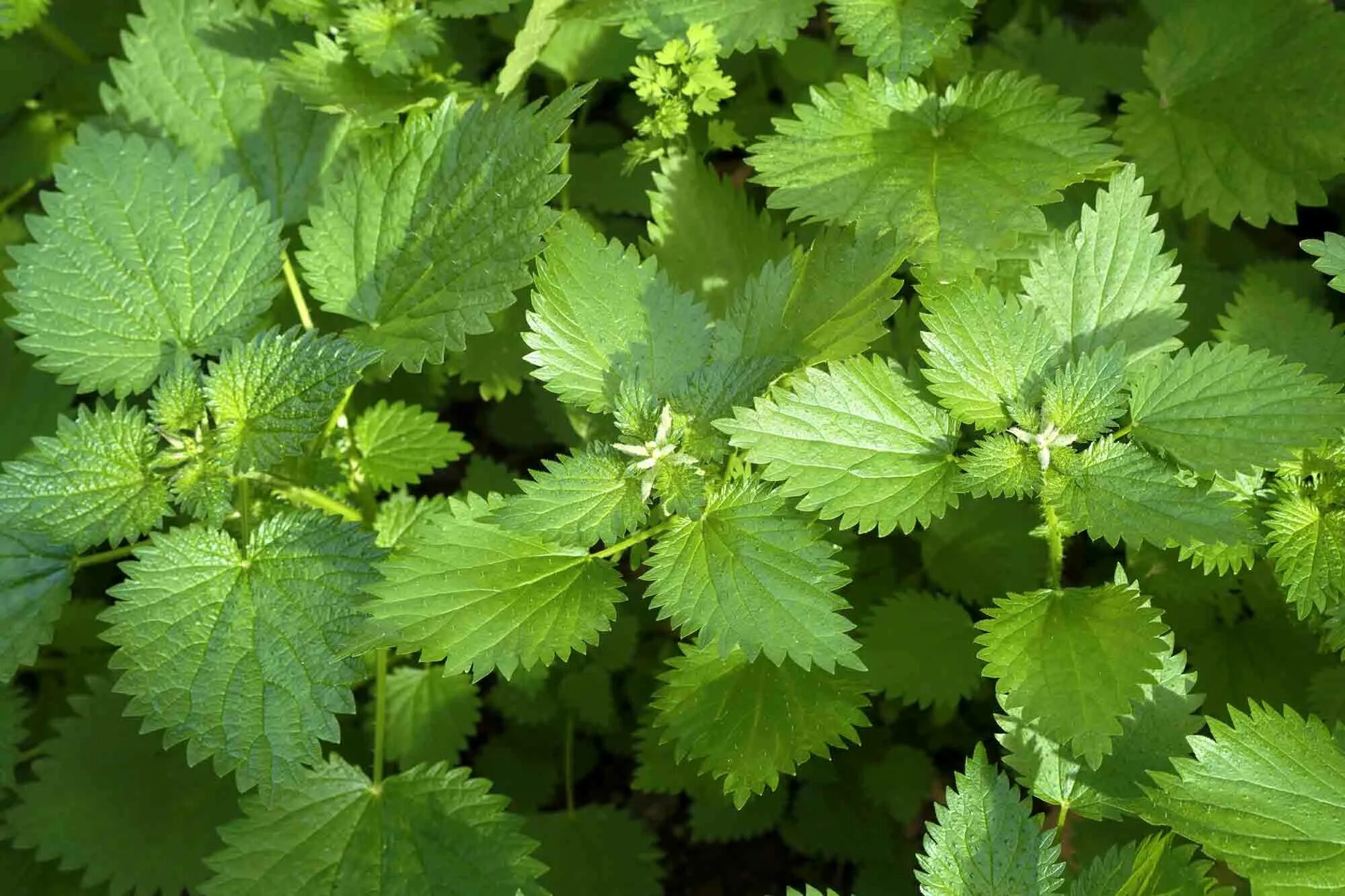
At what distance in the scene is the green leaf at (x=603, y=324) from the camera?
216cm

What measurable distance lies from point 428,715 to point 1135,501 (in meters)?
1.75

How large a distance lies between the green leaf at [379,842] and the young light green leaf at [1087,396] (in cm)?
138

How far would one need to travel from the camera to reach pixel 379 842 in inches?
89.7

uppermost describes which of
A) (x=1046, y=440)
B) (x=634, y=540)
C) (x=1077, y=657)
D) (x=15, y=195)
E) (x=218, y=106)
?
(x=218, y=106)

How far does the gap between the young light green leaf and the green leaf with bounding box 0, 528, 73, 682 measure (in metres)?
2.03

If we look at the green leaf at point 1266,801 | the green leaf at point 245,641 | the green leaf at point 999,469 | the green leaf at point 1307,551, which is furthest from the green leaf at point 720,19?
the green leaf at point 1266,801

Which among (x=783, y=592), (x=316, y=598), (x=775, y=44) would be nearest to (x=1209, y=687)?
(x=783, y=592)

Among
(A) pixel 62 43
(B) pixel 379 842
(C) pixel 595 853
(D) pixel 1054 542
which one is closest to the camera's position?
(D) pixel 1054 542

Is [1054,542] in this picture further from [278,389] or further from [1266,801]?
[278,389]

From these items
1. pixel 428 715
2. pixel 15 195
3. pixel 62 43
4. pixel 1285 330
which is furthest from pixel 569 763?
pixel 62 43

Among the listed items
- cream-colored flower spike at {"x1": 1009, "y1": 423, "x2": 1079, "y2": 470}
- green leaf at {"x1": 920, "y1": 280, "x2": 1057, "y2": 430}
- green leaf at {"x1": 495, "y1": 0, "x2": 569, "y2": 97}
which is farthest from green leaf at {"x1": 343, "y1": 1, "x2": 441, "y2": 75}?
cream-colored flower spike at {"x1": 1009, "y1": 423, "x2": 1079, "y2": 470}

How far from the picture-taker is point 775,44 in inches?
96.7

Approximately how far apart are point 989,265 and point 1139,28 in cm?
197

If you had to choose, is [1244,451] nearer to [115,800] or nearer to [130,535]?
[130,535]
